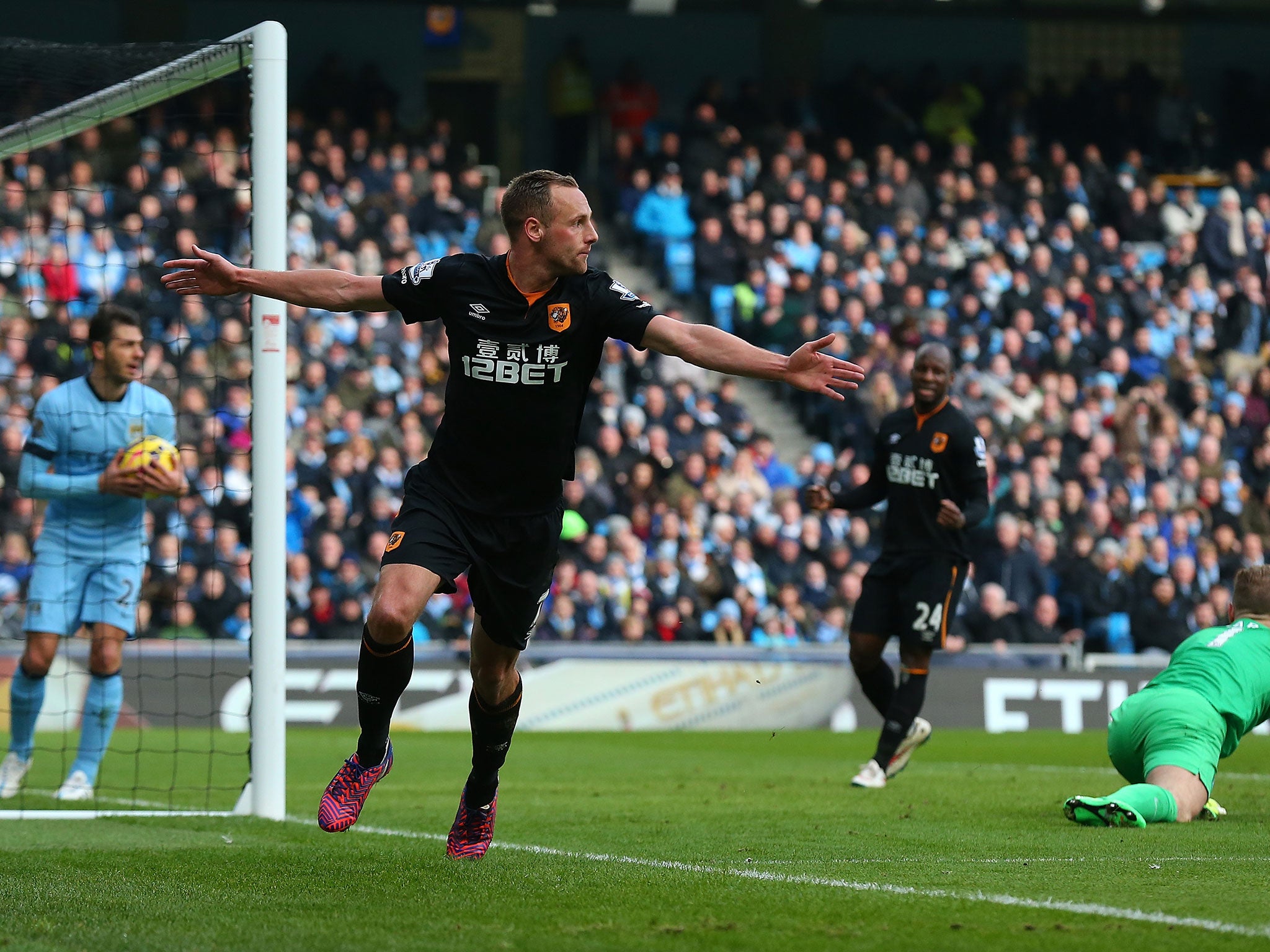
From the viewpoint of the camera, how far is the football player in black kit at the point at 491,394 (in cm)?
597

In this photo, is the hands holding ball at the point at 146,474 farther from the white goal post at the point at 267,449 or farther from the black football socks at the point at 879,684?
the black football socks at the point at 879,684

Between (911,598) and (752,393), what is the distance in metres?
13.2

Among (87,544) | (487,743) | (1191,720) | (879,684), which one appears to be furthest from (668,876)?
(879,684)

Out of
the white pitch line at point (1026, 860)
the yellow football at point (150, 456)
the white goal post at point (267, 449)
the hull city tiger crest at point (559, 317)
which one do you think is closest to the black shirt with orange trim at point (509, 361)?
the hull city tiger crest at point (559, 317)

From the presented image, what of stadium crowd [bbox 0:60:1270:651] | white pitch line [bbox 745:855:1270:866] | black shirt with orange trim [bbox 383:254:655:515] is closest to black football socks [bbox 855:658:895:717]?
white pitch line [bbox 745:855:1270:866]

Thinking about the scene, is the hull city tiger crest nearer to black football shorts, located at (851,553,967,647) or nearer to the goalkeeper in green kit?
the goalkeeper in green kit

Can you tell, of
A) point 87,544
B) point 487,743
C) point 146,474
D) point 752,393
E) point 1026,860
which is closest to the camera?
point 1026,860

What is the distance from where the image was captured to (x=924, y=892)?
5375mm

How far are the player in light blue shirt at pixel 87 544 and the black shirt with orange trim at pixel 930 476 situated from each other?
13.6 feet

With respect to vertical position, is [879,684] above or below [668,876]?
below

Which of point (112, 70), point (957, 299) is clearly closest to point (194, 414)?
point (112, 70)

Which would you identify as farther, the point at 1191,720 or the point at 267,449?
the point at 267,449

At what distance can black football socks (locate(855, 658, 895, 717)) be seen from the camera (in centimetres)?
1032

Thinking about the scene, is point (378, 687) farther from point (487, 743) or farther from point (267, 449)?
point (267, 449)
